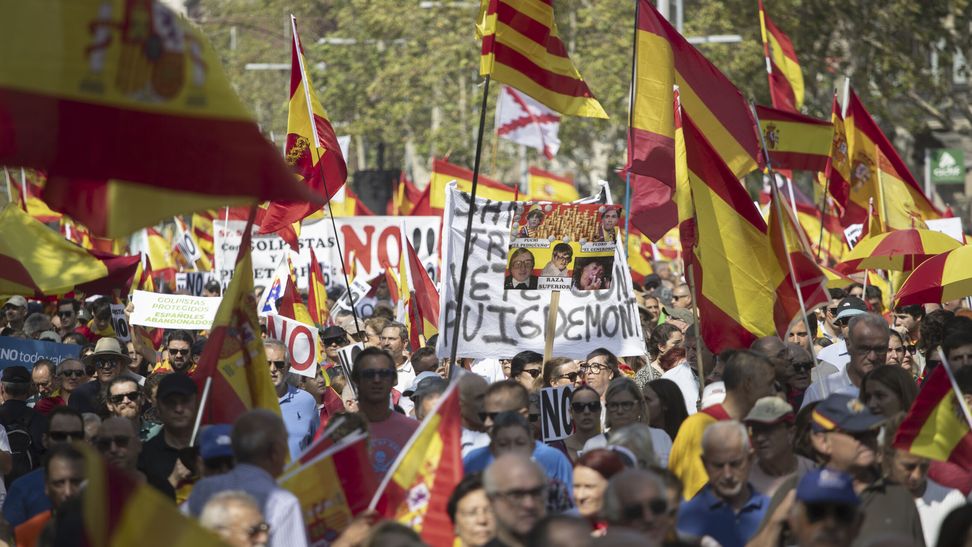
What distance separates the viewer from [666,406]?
28.3 feet

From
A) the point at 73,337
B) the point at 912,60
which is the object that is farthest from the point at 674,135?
the point at 912,60

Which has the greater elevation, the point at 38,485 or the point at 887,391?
the point at 887,391

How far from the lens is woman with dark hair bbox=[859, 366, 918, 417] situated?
7.40 metres

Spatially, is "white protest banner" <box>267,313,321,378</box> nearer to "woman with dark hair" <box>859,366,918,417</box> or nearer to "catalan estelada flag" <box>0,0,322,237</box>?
"woman with dark hair" <box>859,366,918,417</box>

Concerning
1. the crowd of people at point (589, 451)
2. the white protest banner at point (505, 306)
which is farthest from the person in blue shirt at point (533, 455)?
the white protest banner at point (505, 306)

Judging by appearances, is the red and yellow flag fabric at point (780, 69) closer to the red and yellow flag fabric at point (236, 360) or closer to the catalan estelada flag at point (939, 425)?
the red and yellow flag fabric at point (236, 360)

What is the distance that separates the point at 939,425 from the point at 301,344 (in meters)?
5.47

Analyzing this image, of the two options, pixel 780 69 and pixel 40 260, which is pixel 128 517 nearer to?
pixel 40 260

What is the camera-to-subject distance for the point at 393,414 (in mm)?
8328

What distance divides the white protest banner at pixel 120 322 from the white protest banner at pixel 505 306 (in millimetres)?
3746

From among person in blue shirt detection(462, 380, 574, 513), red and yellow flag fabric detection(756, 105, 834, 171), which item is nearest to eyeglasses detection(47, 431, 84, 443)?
person in blue shirt detection(462, 380, 574, 513)

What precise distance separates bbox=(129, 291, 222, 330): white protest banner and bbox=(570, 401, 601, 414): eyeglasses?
5769 millimetres

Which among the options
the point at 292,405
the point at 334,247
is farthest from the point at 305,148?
the point at 334,247

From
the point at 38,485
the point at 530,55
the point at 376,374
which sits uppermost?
the point at 530,55
